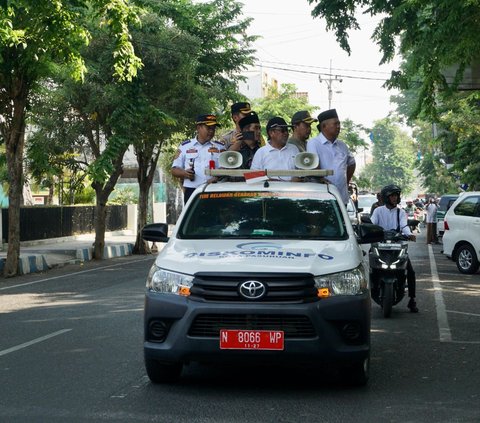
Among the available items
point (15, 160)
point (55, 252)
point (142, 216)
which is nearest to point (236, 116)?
point (15, 160)

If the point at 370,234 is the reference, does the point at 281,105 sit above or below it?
above

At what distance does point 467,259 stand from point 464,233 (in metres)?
0.67

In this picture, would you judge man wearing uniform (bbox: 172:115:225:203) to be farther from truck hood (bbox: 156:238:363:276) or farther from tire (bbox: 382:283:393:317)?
tire (bbox: 382:283:393:317)

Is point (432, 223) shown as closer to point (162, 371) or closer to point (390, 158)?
point (162, 371)

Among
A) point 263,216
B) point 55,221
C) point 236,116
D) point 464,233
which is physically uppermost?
point 236,116

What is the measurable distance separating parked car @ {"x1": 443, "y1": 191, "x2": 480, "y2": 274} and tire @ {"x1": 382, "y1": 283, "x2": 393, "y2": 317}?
985 centimetres

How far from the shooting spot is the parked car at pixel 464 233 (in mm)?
21906

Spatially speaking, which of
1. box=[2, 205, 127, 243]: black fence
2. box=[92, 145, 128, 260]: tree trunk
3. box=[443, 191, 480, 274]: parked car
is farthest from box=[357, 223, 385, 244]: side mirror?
box=[2, 205, 127, 243]: black fence

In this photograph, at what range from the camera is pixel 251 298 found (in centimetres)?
699

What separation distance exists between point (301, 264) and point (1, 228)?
24495mm

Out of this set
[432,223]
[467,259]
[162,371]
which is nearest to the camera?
[162,371]

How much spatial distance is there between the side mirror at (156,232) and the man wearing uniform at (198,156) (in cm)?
224

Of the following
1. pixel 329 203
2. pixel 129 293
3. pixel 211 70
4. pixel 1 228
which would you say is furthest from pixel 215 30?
pixel 329 203

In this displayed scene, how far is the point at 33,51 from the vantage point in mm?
19484
